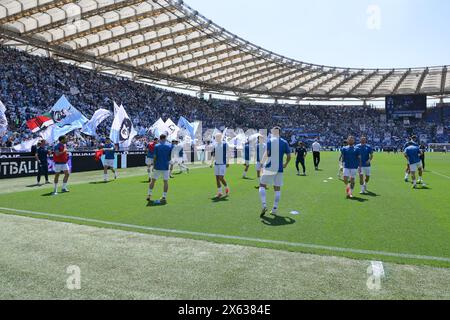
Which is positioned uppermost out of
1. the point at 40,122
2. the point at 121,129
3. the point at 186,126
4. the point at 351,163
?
the point at 186,126

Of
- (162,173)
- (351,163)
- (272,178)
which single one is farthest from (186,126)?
(272,178)

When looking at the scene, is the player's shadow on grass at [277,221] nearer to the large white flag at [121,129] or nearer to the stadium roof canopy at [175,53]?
the large white flag at [121,129]

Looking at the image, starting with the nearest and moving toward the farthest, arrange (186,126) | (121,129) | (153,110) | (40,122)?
1. (40,122)
2. (121,129)
3. (186,126)
4. (153,110)

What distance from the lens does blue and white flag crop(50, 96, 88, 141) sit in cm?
1875

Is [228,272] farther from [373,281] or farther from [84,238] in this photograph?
[84,238]

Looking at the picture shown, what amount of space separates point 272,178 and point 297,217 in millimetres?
1139

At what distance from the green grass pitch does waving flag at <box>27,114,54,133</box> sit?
6487mm

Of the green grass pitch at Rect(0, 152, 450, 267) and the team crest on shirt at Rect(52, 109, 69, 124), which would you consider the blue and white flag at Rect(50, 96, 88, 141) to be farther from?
the green grass pitch at Rect(0, 152, 450, 267)

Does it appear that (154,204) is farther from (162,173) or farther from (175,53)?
(175,53)

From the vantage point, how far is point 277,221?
7.69 metres

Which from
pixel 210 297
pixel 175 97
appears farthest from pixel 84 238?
pixel 175 97

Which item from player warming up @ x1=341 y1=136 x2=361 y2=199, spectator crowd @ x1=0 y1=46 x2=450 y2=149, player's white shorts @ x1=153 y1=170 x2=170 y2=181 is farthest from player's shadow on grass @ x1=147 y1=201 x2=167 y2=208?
spectator crowd @ x1=0 y1=46 x2=450 y2=149
